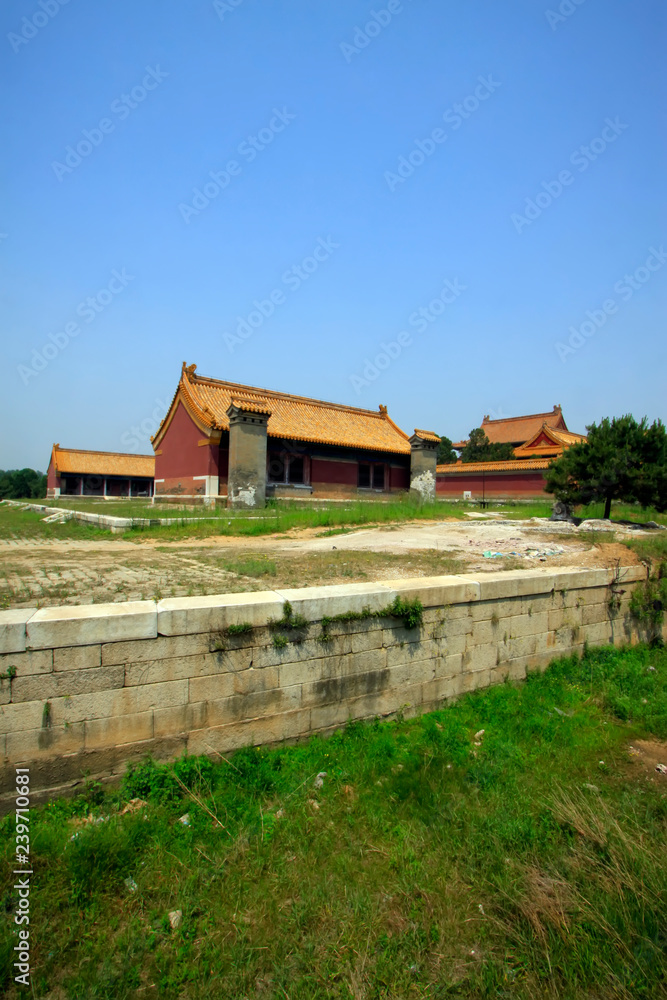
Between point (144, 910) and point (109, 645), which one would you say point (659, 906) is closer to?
point (144, 910)

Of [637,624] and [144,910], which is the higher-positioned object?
[637,624]

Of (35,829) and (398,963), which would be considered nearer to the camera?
(398,963)

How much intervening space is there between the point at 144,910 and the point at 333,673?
1.78 m

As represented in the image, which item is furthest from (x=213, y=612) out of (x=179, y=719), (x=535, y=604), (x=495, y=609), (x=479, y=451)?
(x=479, y=451)

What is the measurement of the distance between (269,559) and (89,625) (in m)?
3.41

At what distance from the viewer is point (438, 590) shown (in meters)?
4.39

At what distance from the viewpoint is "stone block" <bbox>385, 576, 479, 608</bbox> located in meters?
4.25

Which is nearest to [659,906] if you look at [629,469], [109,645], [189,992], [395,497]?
[189,992]

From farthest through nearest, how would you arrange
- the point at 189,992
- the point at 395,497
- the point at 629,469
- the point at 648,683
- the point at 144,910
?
1. the point at 395,497
2. the point at 629,469
3. the point at 648,683
4. the point at 144,910
5. the point at 189,992

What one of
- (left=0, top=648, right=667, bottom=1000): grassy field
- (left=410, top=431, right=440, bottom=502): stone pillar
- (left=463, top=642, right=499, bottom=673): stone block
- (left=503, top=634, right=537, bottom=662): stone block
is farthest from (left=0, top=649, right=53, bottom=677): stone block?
(left=410, top=431, right=440, bottom=502): stone pillar

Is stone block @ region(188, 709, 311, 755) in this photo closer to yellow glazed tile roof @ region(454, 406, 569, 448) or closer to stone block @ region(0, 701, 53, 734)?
stone block @ region(0, 701, 53, 734)

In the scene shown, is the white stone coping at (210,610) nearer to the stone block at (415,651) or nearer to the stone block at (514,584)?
the stone block at (514,584)

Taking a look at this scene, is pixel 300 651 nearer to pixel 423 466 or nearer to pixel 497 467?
pixel 423 466

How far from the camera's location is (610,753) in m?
4.01
